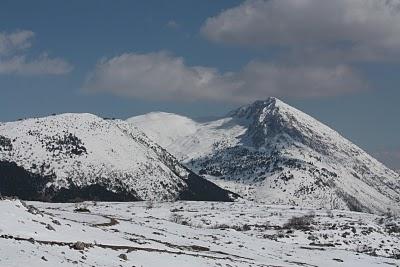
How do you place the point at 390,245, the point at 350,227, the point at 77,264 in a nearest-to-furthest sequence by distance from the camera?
the point at 77,264 < the point at 390,245 < the point at 350,227

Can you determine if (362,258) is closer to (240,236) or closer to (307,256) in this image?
(307,256)

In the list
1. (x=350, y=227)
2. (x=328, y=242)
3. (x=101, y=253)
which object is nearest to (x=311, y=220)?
(x=350, y=227)

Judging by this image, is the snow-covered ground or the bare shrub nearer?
the snow-covered ground

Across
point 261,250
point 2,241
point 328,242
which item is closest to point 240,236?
point 261,250

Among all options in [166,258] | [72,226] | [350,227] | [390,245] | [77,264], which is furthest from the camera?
[350,227]

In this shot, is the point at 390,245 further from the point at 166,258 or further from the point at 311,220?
the point at 166,258

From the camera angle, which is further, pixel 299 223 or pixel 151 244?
pixel 299 223

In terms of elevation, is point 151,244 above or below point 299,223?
below

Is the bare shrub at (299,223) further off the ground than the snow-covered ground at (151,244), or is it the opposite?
the bare shrub at (299,223)

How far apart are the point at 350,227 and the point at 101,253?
9775 cm

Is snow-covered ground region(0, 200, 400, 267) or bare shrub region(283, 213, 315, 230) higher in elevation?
bare shrub region(283, 213, 315, 230)

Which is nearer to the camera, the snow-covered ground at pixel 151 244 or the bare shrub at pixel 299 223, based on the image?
the snow-covered ground at pixel 151 244

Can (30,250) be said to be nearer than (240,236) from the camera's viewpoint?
Yes

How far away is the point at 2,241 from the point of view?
3866cm
